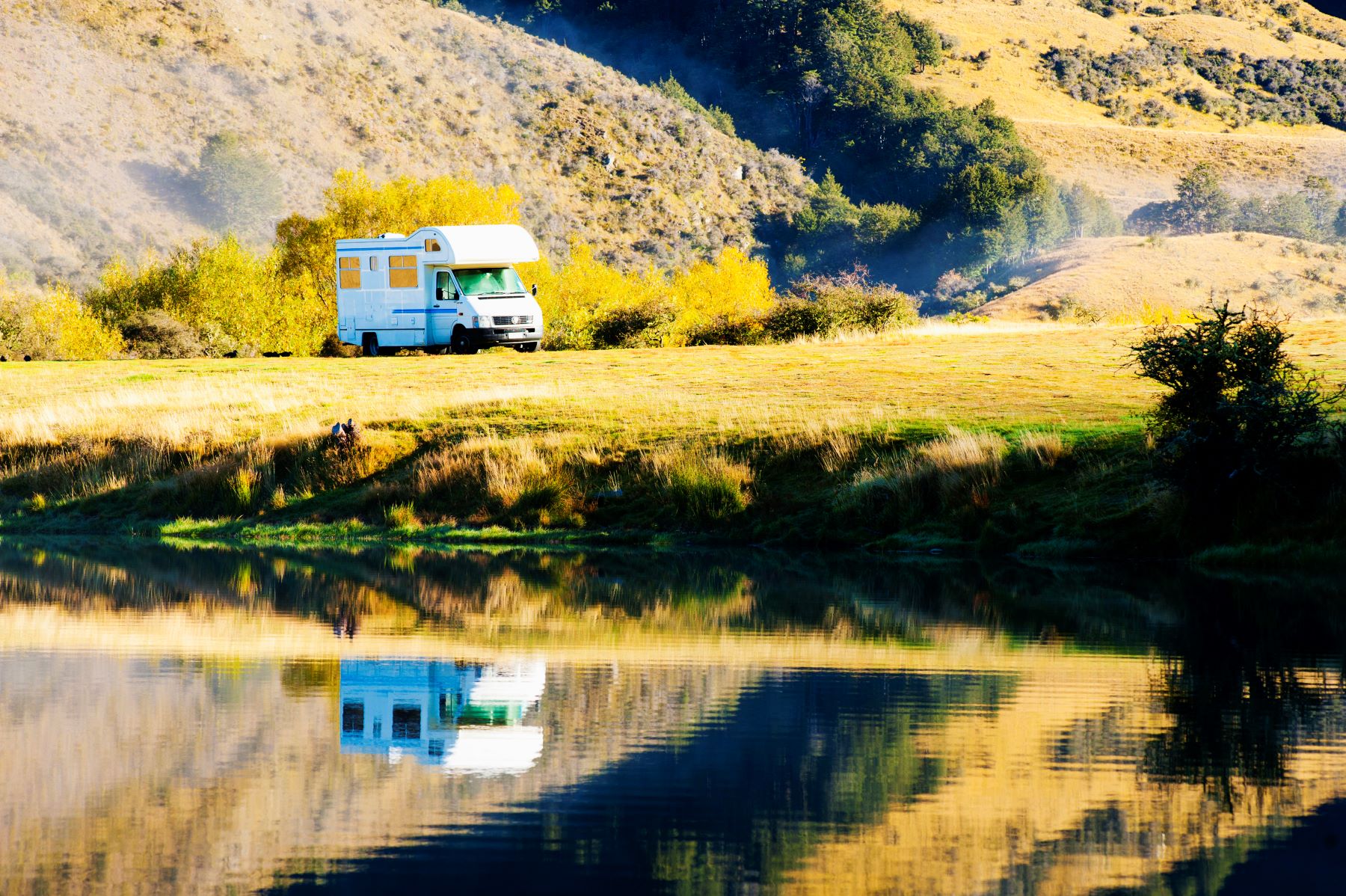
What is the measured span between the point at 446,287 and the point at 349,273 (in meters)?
3.03

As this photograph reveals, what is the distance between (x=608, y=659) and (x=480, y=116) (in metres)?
129

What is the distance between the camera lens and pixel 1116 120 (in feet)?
575

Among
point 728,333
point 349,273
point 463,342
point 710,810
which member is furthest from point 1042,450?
point 728,333

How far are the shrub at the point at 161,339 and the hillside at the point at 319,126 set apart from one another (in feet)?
169

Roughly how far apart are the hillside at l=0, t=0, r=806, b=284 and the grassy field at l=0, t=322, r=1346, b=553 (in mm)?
81296

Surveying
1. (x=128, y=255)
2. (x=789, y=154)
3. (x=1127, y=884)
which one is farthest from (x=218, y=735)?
(x=789, y=154)

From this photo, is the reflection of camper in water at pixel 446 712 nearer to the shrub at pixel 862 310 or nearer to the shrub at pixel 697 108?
the shrub at pixel 862 310

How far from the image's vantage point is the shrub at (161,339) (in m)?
60.1

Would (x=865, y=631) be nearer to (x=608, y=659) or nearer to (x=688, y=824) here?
(x=608, y=659)

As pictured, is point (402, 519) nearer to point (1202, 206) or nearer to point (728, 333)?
point (728, 333)

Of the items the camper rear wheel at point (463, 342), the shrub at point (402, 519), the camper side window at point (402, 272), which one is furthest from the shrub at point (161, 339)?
the shrub at point (402, 519)

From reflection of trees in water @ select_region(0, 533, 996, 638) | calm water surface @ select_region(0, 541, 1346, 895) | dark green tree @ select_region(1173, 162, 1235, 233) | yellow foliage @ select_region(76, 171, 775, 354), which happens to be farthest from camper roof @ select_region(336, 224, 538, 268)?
dark green tree @ select_region(1173, 162, 1235, 233)

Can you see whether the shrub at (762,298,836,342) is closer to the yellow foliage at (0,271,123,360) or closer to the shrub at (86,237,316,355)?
the shrub at (86,237,316,355)

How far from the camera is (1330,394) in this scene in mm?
28375
